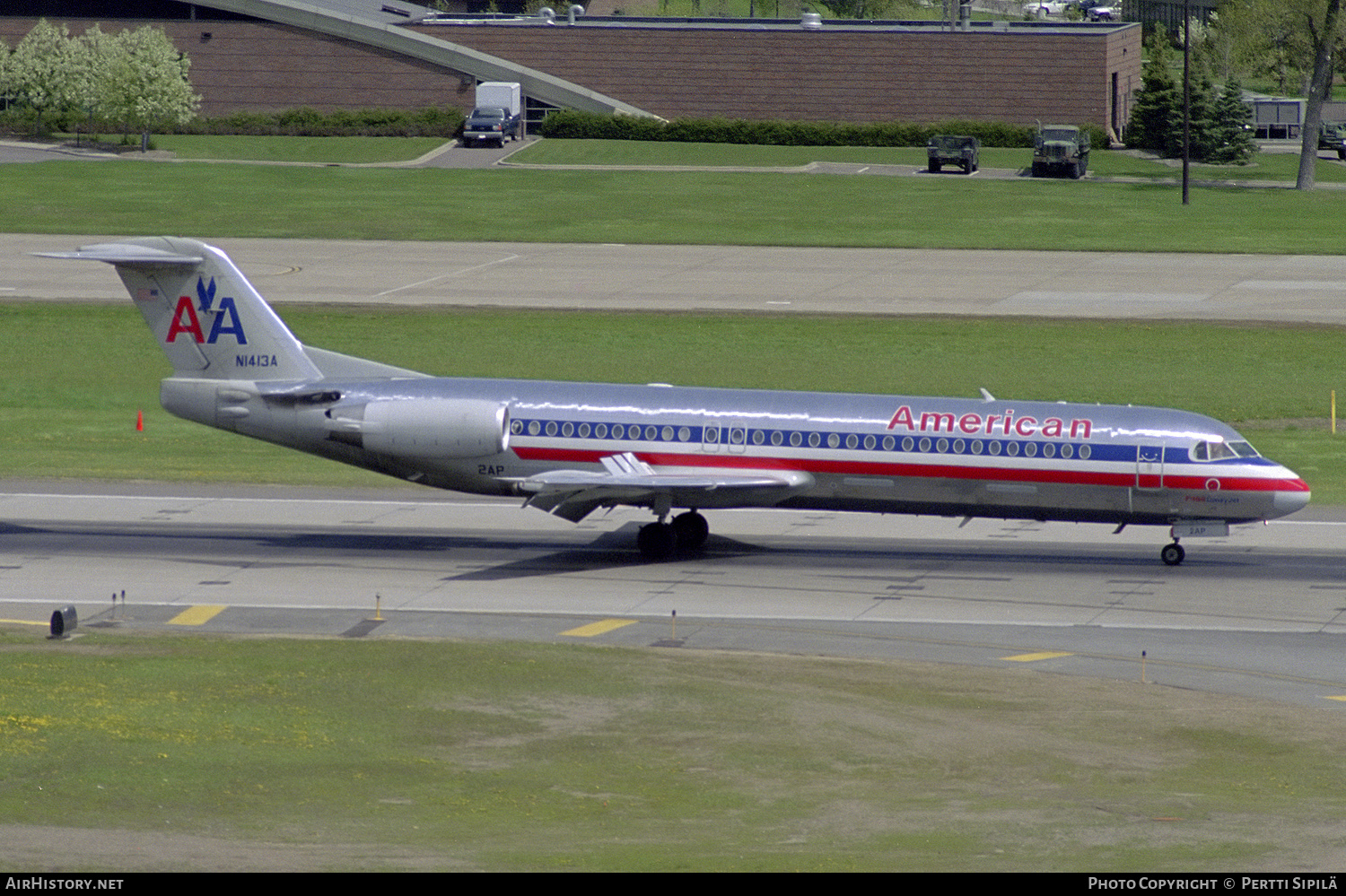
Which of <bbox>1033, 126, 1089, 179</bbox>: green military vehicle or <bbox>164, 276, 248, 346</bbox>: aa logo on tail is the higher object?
<bbox>164, 276, 248, 346</bbox>: aa logo on tail

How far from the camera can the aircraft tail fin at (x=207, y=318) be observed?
3794 cm

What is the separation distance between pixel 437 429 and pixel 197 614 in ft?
22.2

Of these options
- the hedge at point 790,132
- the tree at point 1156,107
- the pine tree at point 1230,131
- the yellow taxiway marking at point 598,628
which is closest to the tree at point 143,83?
the hedge at point 790,132

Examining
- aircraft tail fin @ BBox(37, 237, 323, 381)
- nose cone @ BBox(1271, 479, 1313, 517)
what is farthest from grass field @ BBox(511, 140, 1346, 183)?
nose cone @ BBox(1271, 479, 1313, 517)

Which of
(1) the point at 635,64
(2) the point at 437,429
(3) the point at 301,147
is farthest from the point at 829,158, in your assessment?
(2) the point at 437,429

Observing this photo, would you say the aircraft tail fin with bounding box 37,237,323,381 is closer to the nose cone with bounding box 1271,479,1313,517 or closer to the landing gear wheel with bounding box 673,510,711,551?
the landing gear wheel with bounding box 673,510,711,551

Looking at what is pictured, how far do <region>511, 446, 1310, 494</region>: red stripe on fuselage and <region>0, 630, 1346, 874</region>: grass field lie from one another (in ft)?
25.2

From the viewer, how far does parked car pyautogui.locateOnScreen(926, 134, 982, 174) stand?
110 meters

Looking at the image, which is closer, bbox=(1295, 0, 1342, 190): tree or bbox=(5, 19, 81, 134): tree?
bbox=(1295, 0, 1342, 190): tree

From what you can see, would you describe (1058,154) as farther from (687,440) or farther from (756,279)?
(687,440)

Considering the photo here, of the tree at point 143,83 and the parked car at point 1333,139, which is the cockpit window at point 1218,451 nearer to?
the tree at point 143,83

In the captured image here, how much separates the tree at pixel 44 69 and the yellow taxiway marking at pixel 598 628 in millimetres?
96629

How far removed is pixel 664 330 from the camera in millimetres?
63250

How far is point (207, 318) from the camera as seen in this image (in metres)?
38.0
